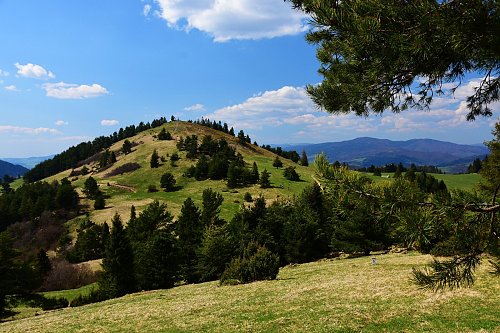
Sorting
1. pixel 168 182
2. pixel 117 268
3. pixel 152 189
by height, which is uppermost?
pixel 168 182

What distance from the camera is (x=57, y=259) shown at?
279ft

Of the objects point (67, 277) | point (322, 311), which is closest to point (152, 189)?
point (67, 277)

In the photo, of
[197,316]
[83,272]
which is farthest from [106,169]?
[197,316]

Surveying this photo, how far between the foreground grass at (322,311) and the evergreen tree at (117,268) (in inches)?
943

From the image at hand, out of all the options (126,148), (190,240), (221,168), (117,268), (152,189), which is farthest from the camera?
(126,148)

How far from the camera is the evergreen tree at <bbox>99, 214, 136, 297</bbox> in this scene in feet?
166

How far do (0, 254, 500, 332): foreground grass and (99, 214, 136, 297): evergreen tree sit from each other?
2394 centimetres

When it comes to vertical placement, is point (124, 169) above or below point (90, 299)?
above

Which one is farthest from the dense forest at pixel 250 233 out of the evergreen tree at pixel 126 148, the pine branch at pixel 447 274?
the evergreen tree at pixel 126 148

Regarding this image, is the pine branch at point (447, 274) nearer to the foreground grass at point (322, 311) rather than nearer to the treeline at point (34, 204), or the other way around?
the foreground grass at point (322, 311)

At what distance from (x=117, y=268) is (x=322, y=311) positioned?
128ft

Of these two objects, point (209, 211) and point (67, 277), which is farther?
point (209, 211)

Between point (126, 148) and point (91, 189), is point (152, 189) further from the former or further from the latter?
point (126, 148)

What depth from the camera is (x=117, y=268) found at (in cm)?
5125
